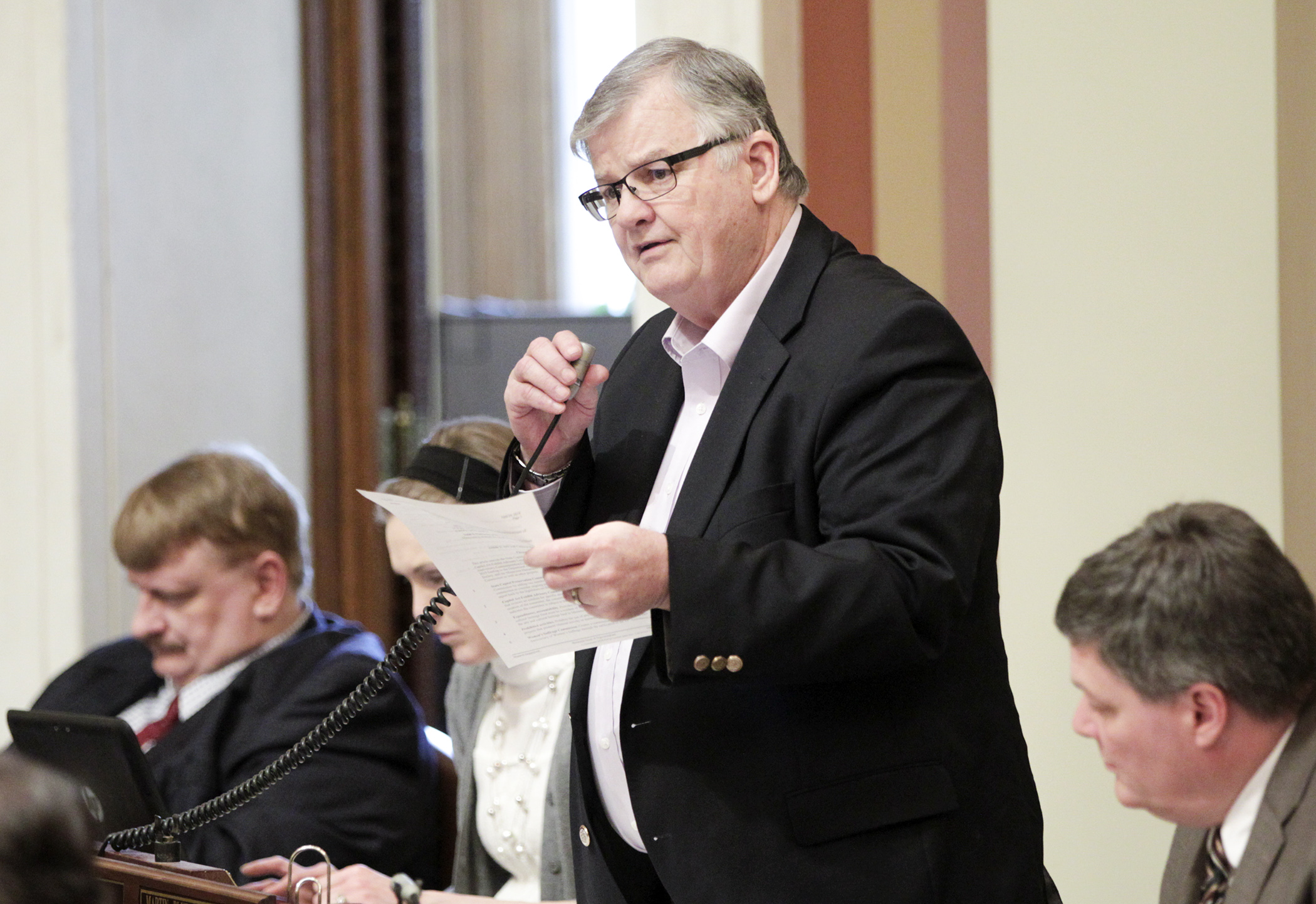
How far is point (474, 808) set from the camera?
2.51 m

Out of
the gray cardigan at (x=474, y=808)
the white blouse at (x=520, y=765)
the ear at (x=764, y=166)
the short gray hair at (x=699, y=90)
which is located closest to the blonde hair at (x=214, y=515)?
the gray cardigan at (x=474, y=808)

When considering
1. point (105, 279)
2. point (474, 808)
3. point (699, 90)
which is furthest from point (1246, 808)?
point (105, 279)

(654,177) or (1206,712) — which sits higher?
(654,177)

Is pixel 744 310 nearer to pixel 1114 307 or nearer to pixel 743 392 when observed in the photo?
pixel 743 392

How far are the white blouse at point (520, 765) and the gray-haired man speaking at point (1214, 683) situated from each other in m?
1.03

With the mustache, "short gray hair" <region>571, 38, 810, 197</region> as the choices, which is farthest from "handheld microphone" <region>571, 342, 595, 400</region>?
the mustache

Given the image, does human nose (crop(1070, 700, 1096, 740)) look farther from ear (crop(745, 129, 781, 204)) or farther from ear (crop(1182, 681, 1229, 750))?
ear (crop(745, 129, 781, 204))

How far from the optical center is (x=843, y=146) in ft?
10.4

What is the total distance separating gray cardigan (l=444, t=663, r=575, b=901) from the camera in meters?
2.29

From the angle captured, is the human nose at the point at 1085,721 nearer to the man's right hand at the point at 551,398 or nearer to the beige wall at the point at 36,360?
the man's right hand at the point at 551,398

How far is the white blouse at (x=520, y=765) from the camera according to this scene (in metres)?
2.39

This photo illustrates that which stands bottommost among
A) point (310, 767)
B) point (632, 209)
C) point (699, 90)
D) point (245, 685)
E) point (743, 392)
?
point (310, 767)

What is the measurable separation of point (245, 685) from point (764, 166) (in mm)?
1298

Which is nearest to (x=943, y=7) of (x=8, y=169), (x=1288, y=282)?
(x=1288, y=282)
